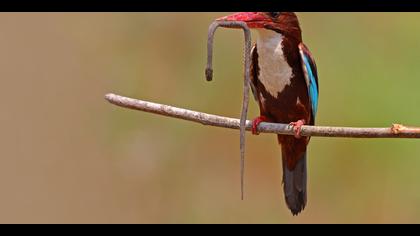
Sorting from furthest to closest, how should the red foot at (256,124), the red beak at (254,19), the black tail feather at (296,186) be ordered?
the black tail feather at (296,186) < the red foot at (256,124) < the red beak at (254,19)

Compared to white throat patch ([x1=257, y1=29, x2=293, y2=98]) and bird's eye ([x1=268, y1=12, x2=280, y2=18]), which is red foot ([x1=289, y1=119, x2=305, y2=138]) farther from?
bird's eye ([x1=268, y1=12, x2=280, y2=18])

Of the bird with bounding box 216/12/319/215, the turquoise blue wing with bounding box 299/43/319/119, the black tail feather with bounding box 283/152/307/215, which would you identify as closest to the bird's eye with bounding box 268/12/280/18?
the bird with bounding box 216/12/319/215

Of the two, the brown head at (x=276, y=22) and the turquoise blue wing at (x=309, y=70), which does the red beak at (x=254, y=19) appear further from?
the turquoise blue wing at (x=309, y=70)

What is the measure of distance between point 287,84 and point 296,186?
40 centimetres

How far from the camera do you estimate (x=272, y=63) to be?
2945 mm

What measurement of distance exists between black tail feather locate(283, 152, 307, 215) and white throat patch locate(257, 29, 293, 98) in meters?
0.32

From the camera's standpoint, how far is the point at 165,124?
4.63 meters

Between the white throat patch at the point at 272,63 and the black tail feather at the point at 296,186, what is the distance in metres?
0.32

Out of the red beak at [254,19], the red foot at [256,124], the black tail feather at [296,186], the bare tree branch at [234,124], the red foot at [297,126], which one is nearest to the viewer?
the bare tree branch at [234,124]

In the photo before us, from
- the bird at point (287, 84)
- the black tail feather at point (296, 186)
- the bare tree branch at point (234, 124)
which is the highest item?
the bird at point (287, 84)

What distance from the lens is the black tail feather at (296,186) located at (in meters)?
3.05

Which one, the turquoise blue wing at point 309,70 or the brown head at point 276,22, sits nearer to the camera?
the brown head at point 276,22

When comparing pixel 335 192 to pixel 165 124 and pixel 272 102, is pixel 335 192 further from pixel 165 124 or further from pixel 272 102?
pixel 272 102

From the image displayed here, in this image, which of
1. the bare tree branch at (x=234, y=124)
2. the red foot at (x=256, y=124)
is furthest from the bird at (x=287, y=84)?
the bare tree branch at (x=234, y=124)
